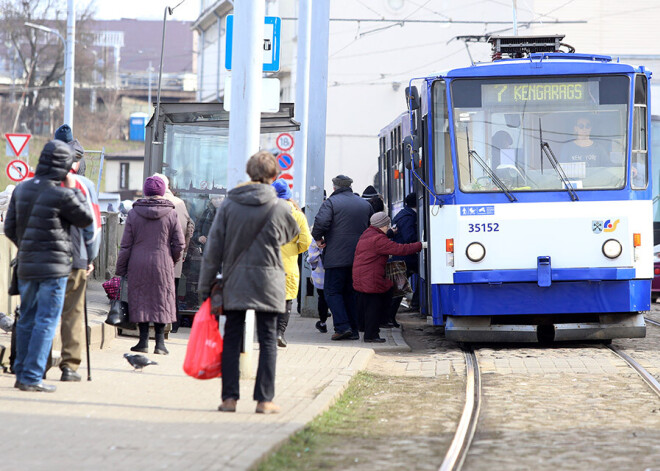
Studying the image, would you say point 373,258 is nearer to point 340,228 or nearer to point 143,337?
point 340,228

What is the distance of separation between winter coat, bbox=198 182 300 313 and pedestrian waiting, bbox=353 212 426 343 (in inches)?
214

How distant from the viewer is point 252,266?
7902 mm

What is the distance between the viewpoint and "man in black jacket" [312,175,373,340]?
1384 cm

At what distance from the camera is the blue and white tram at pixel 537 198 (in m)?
12.6

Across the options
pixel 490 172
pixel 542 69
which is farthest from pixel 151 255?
pixel 542 69

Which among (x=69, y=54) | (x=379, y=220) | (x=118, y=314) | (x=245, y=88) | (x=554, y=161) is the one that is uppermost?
(x=69, y=54)

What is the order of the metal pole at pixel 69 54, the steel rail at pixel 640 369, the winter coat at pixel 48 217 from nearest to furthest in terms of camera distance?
the winter coat at pixel 48 217, the steel rail at pixel 640 369, the metal pole at pixel 69 54

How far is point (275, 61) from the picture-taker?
13539mm

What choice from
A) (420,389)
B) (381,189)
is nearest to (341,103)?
(381,189)

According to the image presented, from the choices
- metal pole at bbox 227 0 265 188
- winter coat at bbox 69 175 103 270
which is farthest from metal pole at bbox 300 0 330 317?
winter coat at bbox 69 175 103 270

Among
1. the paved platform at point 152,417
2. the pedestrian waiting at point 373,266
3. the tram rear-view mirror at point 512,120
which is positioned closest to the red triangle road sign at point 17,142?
the pedestrian waiting at point 373,266

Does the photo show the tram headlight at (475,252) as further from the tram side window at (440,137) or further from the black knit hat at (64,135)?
the black knit hat at (64,135)

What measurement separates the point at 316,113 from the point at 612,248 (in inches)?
233

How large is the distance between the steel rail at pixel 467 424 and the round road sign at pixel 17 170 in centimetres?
1753
